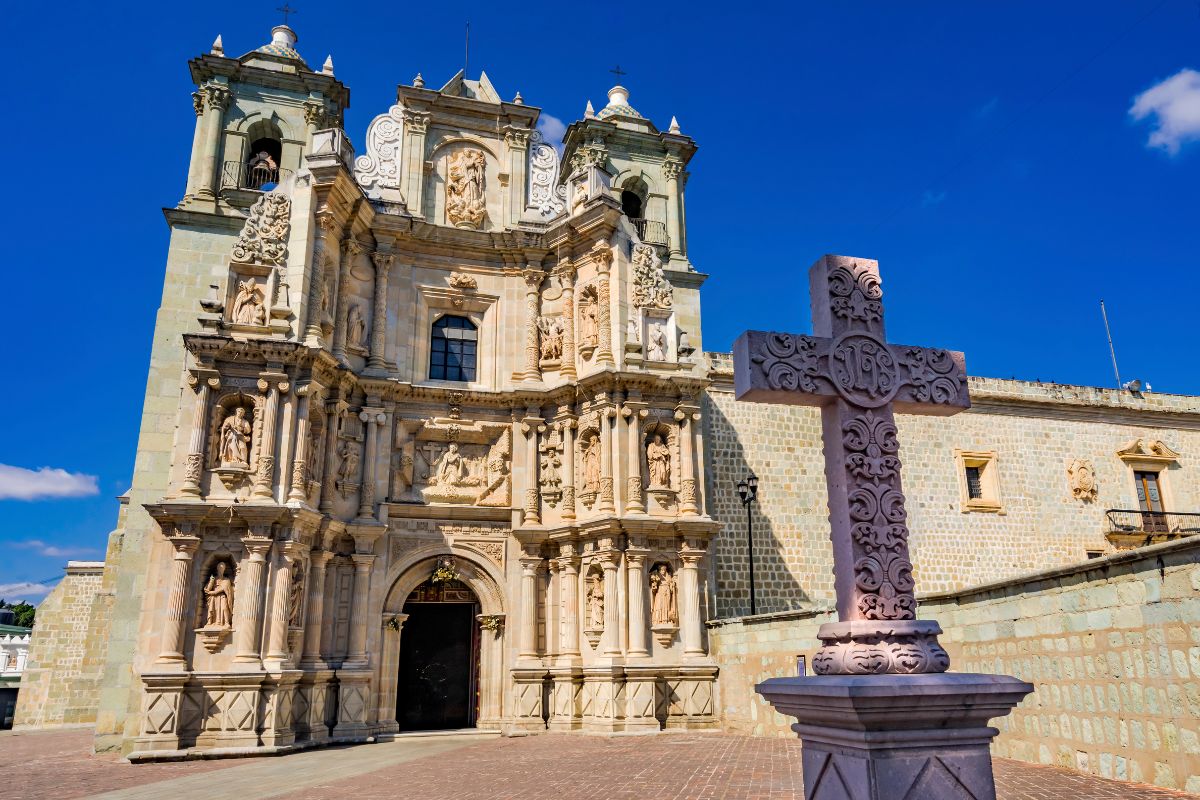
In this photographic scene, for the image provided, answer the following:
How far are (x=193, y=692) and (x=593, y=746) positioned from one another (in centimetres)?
693

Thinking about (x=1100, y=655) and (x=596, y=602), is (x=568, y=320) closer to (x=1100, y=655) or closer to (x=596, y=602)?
(x=596, y=602)

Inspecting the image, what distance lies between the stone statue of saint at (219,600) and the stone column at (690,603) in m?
8.62

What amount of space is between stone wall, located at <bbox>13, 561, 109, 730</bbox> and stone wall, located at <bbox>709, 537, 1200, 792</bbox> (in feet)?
72.5

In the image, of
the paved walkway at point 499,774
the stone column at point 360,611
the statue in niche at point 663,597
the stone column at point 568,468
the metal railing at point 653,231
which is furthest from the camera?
the metal railing at point 653,231

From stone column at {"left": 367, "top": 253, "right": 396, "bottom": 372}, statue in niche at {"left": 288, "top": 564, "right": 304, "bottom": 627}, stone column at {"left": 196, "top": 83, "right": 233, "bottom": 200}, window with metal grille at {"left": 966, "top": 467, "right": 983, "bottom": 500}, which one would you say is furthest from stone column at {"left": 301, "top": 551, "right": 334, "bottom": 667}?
window with metal grille at {"left": 966, "top": 467, "right": 983, "bottom": 500}

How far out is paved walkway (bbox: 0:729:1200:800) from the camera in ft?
29.7

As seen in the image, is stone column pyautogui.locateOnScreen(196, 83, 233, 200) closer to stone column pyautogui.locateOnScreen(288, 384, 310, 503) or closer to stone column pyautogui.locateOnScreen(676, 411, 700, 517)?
stone column pyautogui.locateOnScreen(288, 384, 310, 503)

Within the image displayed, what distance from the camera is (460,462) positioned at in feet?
62.7

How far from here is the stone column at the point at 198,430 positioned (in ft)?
50.2

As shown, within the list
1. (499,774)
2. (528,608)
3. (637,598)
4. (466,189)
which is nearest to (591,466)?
(637,598)

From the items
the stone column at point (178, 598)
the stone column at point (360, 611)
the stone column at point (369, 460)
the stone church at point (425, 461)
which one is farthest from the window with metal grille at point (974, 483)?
the stone column at point (178, 598)

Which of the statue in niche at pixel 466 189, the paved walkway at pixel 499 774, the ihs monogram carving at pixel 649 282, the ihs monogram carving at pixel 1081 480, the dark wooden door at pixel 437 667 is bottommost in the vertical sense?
the paved walkway at pixel 499 774

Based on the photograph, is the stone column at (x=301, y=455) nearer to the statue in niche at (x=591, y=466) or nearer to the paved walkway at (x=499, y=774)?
the paved walkway at (x=499, y=774)

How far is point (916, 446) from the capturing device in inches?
957
